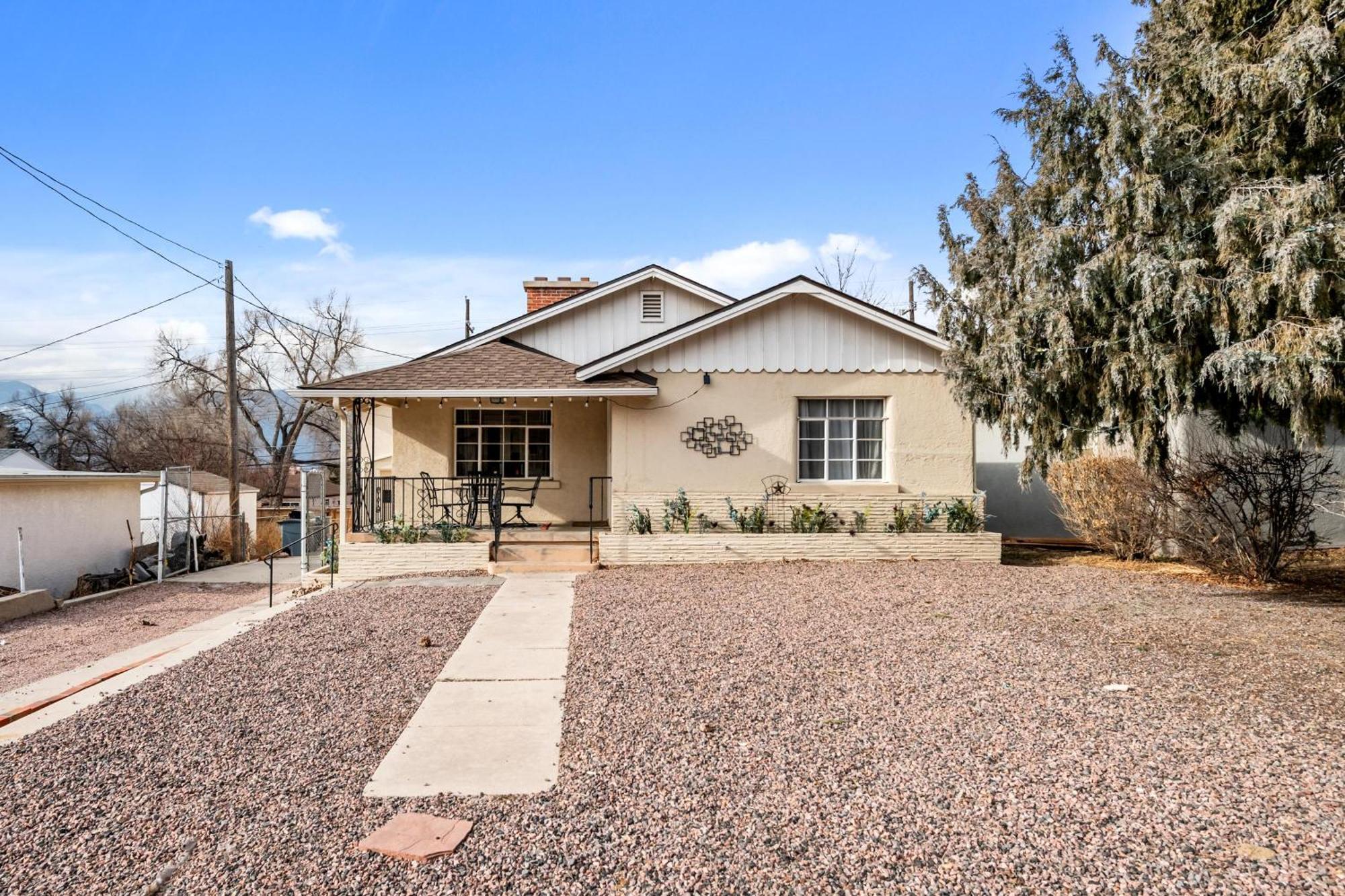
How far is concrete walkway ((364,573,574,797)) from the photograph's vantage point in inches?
155

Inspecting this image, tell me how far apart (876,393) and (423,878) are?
34.3ft

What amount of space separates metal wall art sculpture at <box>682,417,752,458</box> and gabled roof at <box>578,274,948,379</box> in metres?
1.37

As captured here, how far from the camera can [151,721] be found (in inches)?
193

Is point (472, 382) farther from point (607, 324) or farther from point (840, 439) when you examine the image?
point (840, 439)

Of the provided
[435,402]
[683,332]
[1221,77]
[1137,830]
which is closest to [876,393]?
[683,332]

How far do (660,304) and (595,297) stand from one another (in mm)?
1276

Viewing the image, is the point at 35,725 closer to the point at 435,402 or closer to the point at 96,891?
the point at 96,891

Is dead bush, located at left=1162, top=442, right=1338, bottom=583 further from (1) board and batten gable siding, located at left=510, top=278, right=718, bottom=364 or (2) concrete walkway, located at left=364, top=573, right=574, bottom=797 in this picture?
(1) board and batten gable siding, located at left=510, top=278, right=718, bottom=364

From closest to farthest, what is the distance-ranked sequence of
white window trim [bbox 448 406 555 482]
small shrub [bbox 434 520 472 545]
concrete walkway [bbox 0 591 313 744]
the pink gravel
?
concrete walkway [bbox 0 591 313 744] → the pink gravel → small shrub [bbox 434 520 472 545] → white window trim [bbox 448 406 555 482]

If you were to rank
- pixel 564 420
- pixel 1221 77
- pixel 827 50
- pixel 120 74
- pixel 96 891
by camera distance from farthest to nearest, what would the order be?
pixel 564 420 → pixel 120 74 → pixel 827 50 → pixel 1221 77 → pixel 96 891

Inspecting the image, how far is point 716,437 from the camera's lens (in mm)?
12180

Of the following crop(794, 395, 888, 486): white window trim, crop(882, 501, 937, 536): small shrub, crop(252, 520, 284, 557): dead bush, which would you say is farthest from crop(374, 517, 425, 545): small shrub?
crop(252, 520, 284, 557): dead bush

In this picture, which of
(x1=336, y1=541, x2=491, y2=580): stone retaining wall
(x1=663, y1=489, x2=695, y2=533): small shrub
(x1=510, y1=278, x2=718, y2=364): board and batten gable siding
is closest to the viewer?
(x1=336, y1=541, x2=491, y2=580): stone retaining wall

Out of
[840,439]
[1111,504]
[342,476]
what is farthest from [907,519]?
[342,476]
